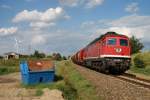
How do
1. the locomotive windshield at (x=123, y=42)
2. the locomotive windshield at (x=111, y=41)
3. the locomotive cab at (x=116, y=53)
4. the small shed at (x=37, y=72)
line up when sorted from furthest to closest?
the locomotive windshield at (x=123, y=42)
the locomotive windshield at (x=111, y=41)
the locomotive cab at (x=116, y=53)
the small shed at (x=37, y=72)

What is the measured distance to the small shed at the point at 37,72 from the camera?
1948 cm

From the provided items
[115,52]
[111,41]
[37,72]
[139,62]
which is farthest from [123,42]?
[37,72]

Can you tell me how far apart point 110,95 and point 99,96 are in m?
0.66

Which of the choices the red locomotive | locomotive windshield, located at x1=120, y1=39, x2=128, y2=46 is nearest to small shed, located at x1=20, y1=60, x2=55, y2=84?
the red locomotive

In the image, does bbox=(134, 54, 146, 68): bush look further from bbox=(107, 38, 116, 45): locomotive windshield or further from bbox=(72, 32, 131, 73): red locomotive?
bbox=(107, 38, 116, 45): locomotive windshield

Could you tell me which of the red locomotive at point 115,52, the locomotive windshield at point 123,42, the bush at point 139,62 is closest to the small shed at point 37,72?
the red locomotive at point 115,52

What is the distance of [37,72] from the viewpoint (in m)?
19.7

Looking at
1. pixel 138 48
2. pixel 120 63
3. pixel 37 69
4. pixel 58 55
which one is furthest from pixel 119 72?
pixel 58 55

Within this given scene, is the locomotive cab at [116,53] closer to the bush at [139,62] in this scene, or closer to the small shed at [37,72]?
the small shed at [37,72]

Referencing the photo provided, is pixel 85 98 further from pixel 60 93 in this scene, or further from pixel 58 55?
pixel 58 55

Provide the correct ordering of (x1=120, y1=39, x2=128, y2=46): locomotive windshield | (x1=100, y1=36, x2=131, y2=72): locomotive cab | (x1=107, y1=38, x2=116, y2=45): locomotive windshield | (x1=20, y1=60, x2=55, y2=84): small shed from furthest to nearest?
(x1=120, y1=39, x2=128, y2=46): locomotive windshield, (x1=107, y1=38, x2=116, y2=45): locomotive windshield, (x1=100, y1=36, x2=131, y2=72): locomotive cab, (x1=20, y1=60, x2=55, y2=84): small shed

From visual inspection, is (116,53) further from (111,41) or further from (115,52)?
(111,41)

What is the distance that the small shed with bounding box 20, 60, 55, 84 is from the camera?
19484 millimetres

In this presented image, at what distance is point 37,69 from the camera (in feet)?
67.2
